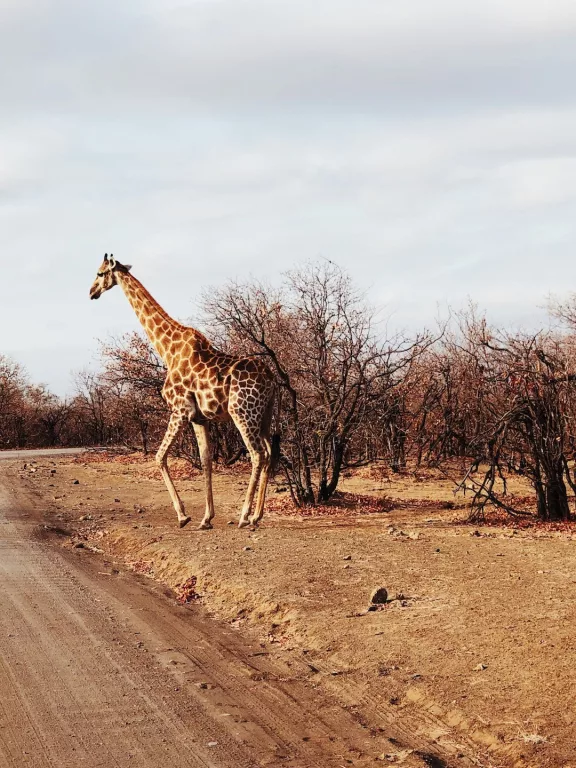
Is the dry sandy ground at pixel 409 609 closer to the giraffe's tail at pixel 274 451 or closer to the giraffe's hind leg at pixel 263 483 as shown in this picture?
the giraffe's hind leg at pixel 263 483

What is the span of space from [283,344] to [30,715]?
14.6m

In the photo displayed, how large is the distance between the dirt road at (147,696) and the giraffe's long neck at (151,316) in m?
5.99

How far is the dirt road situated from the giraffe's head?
6797 millimetres

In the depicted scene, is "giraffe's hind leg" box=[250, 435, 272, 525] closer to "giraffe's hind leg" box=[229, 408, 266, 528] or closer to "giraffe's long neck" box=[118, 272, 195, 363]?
"giraffe's hind leg" box=[229, 408, 266, 528]

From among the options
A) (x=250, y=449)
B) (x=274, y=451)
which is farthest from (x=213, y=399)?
(x=274, y=451)

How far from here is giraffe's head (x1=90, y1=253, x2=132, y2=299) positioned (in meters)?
15.2

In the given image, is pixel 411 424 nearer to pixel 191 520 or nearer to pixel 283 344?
pixel 283 344

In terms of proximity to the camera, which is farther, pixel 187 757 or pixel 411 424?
pixel 411 424

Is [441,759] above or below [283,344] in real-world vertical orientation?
below

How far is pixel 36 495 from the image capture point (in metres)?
19.5

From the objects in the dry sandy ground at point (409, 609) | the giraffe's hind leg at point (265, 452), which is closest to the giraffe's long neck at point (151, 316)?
the giraffe's hind leg at point (265, 452)

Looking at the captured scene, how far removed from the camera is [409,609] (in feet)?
27.1

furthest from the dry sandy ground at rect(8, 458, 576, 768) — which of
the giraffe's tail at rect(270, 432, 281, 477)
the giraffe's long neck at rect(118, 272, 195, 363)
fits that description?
the giraffe's long neck at rect(118, 272, 195, 363)

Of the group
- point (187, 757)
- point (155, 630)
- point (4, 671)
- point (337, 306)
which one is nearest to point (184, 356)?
point (337, 306)
